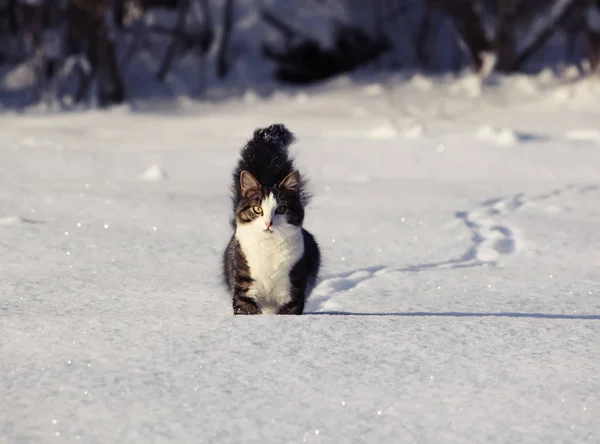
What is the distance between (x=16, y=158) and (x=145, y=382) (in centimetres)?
617

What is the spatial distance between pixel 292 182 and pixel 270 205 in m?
0.23

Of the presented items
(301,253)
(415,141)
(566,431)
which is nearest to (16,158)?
(415,141)

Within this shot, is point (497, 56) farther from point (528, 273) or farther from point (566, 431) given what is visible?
point (566, 431)

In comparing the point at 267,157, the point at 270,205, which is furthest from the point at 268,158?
the point at 270,205

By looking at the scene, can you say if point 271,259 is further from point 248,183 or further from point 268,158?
point 268,158

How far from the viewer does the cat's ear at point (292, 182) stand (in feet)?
11.7

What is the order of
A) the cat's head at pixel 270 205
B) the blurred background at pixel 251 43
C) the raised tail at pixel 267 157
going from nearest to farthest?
1. the cat's head at pixel 270 205
2. the raised tail at pixel 267 157
3. the blurred background at pixel 251 43

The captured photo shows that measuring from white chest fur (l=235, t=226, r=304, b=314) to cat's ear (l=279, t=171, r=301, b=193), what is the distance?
0.17m

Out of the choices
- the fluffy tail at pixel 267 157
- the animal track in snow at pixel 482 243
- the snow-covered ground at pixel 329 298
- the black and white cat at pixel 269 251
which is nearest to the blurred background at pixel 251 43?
the snow-covered ground at pixel 329 298

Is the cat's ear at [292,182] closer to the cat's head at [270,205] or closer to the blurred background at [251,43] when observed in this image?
the cat's head at [270,205]

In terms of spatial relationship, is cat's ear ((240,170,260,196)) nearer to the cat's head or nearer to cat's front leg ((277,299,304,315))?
the cat's head

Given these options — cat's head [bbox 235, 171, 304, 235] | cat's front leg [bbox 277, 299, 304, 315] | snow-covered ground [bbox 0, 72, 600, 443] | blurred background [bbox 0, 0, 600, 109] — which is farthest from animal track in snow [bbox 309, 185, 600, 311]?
blurred background [bbox 0, 0, 600, 109]

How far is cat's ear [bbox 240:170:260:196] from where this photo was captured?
3.57 metres

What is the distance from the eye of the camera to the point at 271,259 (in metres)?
3.40
